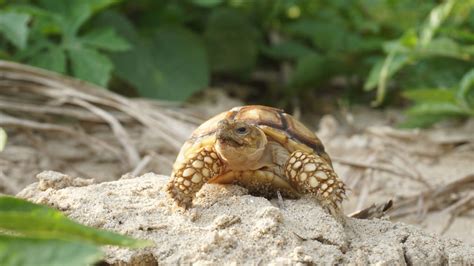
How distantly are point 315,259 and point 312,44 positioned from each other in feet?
15.3

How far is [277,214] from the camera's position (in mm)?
2303

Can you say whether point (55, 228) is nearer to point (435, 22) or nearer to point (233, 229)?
point (233, 229)

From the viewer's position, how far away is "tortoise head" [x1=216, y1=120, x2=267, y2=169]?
8.50 ft

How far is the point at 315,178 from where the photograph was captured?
265 centimetres

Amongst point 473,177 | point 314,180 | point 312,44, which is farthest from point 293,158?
point 312,44

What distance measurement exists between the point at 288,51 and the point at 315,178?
3.76m

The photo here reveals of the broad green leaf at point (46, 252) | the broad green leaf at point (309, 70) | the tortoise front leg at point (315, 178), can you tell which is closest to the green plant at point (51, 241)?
the broad green leaf at point (46, 252)

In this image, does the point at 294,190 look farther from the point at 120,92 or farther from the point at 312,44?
the point at 312,44

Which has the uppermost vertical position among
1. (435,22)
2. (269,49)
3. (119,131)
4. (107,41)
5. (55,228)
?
(435,22)

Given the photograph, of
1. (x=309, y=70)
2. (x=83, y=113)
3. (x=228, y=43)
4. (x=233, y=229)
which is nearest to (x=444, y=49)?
(x=309, y=70)

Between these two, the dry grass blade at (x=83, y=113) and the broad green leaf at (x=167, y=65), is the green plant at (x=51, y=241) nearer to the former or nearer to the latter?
the dry grass blade at (x=83, y=113)

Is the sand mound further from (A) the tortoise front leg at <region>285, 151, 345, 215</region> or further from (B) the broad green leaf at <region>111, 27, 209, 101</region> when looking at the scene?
(B) the broad green leaf at <region>111, 27, 209, 101</region>

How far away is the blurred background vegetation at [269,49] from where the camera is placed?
4814mm

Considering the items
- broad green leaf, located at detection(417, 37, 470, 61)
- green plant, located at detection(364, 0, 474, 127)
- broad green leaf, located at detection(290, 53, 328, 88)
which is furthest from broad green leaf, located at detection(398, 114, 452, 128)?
broad green leaf, located at detection(290, 53, 328, 88)
